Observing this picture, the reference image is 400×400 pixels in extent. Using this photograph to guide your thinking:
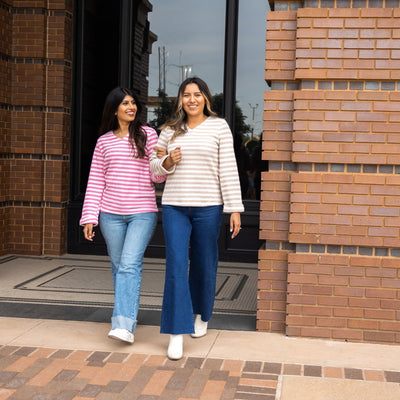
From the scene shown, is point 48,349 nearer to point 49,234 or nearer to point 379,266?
point 379,266

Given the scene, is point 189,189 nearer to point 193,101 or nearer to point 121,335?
point 193,101

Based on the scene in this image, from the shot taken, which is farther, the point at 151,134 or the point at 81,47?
the point at 81,47

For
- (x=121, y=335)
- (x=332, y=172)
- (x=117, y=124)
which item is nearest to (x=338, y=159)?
(x=332, y=172)

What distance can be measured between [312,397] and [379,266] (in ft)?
4.53

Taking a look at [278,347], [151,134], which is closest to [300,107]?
[151,134]

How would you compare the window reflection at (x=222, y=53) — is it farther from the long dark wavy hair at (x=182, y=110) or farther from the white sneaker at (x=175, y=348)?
the white sneaker at (x=175, y=348)

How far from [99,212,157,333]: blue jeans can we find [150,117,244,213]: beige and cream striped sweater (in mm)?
322

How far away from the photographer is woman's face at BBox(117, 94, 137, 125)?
16.0 ft

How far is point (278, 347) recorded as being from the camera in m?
4.67

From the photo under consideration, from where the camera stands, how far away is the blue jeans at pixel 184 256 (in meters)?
4.47

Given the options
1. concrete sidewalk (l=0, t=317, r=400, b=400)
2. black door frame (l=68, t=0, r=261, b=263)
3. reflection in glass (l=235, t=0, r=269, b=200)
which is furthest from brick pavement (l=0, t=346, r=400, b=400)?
reflection in glass (l=235, t=0, r=269, b=200)

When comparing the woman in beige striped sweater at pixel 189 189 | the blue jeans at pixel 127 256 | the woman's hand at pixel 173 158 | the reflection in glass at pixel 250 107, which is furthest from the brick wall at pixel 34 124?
the woman's hand at pixel 173 158

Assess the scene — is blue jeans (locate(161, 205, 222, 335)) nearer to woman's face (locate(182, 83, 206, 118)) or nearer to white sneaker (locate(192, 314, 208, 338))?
white sneaker (locate(192, 314, 208, 338))

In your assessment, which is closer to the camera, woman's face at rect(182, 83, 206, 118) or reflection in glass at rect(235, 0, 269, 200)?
woman's face at rect(182, 83, 206, 118)
